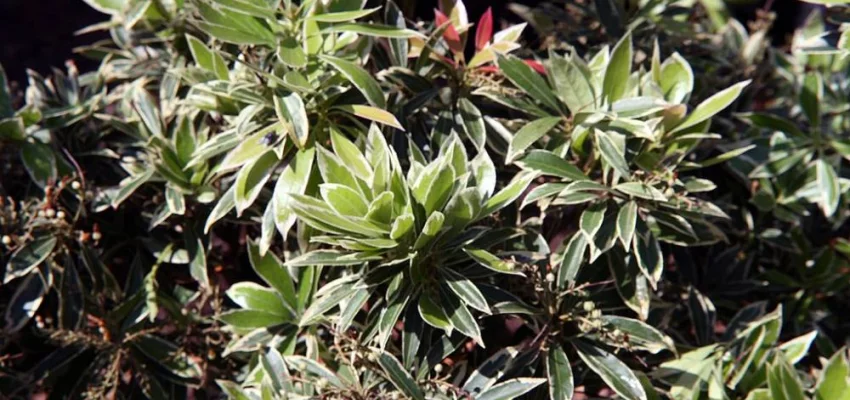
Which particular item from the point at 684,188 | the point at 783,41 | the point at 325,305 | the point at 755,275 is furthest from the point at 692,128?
the point at 783,41

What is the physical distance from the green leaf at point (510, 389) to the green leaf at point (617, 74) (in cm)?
54

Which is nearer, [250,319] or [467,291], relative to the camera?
[467,291]

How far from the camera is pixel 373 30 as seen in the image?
143 centimetres

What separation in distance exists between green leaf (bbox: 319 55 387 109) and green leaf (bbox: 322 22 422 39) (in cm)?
5

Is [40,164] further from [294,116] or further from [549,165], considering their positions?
[549,165]

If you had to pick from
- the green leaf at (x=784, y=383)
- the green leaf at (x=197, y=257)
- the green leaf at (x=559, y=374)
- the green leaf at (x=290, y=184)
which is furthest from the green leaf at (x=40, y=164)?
the green leaf at (x=784, y=383)

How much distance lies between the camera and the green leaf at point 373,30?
1.42m

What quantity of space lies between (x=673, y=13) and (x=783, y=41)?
1653 millimetres

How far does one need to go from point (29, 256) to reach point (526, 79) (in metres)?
0.99

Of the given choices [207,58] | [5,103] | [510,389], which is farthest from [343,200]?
[5,103]

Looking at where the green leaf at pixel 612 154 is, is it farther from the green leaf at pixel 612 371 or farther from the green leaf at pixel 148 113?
the green leaf at pixel 148 113

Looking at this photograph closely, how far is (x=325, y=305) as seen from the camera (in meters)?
1.38

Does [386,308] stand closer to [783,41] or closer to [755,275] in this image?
[755,275]

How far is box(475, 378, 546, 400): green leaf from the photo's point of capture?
1351 millimetres
